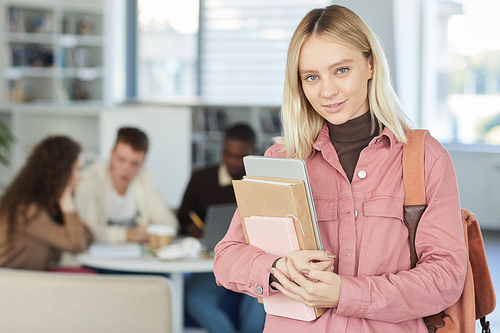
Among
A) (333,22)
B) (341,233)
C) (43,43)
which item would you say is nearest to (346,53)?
(333,22)

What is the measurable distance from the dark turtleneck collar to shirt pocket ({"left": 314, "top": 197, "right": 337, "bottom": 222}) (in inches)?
2.6

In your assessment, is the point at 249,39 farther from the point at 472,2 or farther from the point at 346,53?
the point at 346,53

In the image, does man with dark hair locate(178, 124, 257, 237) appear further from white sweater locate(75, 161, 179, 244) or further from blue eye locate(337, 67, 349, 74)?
blue eye locate(337, 67, 349, 74)

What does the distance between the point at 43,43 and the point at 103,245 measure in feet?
12.9

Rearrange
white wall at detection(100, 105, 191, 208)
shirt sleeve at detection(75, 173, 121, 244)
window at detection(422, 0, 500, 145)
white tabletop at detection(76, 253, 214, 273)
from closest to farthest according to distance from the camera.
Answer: white tabletop at detection(76, 253, 214, 273), shirt sleeve at detection(75, 173, 121, 244), white wall at detection(100, 105, 191, 208), window at detection(422, 0, 500, 145)

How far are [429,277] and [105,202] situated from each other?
2313 mm

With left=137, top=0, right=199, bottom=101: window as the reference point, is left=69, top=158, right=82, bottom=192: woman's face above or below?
below

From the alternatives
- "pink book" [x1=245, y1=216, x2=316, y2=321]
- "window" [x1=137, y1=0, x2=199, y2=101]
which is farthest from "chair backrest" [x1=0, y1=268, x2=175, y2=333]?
"window" [x1=137, y1=0, x2=199, y2=101]

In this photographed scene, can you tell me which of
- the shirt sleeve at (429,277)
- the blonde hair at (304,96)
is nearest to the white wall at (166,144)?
the blonde hair at (304,96)

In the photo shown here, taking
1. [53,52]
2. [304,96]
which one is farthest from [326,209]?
[53,52]

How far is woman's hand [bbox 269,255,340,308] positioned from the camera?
922 millimetres

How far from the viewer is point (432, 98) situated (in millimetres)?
5125

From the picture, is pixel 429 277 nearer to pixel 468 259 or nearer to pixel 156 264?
pixel 468 259

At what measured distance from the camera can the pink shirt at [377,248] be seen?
928 millimetres
